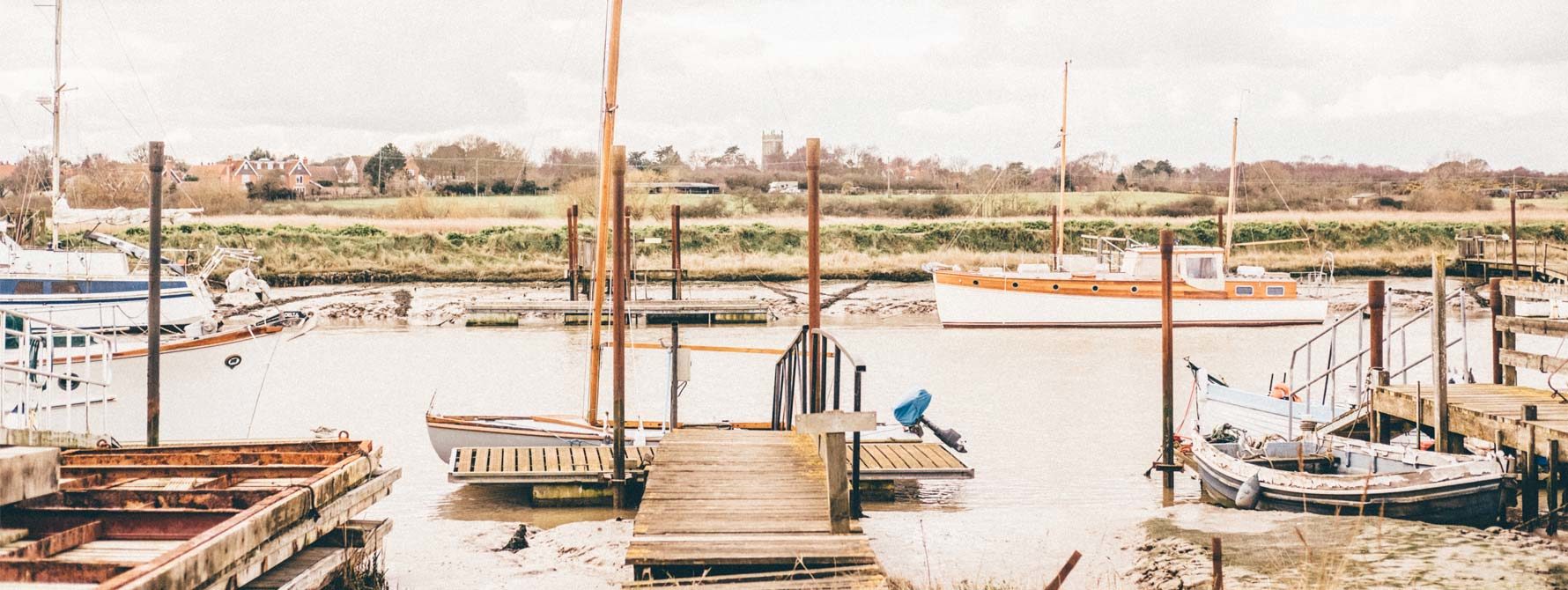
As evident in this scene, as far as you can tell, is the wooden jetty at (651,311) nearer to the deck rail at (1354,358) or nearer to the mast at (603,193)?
the deck rail at (1354,358)

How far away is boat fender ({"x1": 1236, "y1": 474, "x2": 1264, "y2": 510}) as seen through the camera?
44.7 feet

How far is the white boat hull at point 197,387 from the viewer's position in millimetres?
18688

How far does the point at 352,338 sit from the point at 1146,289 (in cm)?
2323

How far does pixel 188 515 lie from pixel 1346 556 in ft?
27.4

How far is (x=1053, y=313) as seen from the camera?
4119 centimetres

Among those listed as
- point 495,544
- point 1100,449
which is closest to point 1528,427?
point 1100,449

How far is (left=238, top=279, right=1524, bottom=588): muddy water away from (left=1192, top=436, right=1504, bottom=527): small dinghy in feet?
1.82

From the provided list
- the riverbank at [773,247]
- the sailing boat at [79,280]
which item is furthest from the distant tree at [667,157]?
the sailing boat at [79,280]

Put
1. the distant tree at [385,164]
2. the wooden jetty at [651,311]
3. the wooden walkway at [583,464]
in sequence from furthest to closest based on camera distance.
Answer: the distant tree at [385,164] → the wooden jetty at [651,311] → the wooden walkway at [583,464]

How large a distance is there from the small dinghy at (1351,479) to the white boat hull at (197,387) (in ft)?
45.8

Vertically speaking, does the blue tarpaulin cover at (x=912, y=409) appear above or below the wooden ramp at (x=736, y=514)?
above

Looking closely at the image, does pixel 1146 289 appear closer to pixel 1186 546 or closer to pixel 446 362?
pixel 446 362

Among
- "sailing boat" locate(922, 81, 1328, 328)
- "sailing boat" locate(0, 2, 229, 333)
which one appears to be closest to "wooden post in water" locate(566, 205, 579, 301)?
"sailing boat" locate(922, 81, 1328, 328)

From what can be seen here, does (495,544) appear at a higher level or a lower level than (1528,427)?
lower
